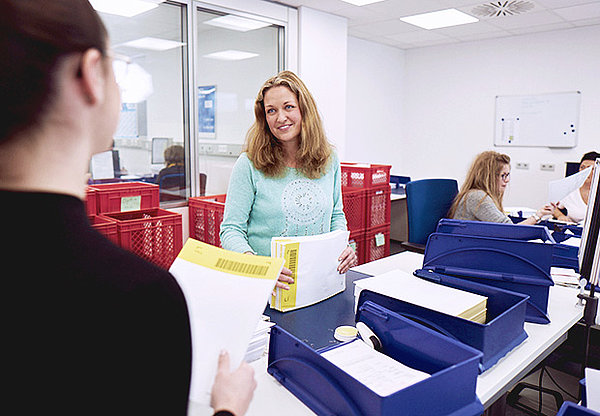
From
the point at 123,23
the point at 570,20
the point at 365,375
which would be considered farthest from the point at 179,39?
the point at 570,20

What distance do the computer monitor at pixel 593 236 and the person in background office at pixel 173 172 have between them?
2851 millimetres

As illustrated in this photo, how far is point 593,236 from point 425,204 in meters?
1.66

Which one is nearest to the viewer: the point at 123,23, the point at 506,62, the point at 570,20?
the point at 123,23

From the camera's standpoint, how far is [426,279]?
1.60 metres

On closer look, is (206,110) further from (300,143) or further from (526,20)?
(526,20)

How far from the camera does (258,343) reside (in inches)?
49.3

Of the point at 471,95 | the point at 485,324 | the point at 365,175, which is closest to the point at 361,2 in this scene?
the point at 365,175

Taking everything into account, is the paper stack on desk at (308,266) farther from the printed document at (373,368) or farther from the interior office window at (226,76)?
the interior office window at (226,76)

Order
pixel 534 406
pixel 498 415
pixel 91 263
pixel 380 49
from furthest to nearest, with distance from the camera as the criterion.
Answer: pixel 380 49 < pixel 534 406 < pixel 498 415 < pixel 91 263

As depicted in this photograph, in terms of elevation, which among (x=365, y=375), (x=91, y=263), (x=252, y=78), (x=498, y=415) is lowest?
(x=498, y=415)

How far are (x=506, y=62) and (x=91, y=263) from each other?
589cm

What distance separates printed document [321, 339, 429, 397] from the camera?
101 cm

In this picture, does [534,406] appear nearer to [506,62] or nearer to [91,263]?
[91,263]

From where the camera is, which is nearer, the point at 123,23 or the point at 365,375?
the point at 365,375
